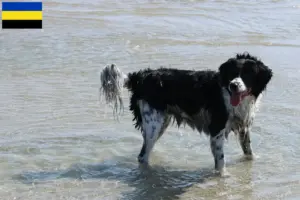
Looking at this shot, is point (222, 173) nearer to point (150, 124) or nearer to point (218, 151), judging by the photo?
point (218, 151)

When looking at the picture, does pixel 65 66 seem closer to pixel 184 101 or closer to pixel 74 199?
pixel 184 101

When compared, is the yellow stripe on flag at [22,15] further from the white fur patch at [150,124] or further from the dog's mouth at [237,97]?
the dog's mouth at [237,97]

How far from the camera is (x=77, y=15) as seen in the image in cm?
1593

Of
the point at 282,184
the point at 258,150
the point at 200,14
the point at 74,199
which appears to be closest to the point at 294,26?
the point at 200,14

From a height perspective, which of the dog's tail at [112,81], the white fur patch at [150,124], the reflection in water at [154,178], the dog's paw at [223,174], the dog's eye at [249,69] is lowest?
the reflection in water at [154,178]

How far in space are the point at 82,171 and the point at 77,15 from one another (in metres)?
10.0

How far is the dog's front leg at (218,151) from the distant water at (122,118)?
5.3 inches

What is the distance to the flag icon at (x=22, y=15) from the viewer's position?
45.5ft

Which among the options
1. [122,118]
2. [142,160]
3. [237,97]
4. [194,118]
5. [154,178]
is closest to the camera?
[237,97]

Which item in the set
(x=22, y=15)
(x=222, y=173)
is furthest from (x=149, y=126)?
(x=22, y=15)

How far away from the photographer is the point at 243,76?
610 cm

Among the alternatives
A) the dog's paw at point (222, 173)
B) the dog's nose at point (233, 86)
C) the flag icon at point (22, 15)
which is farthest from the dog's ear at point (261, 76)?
the flag icon at point (22, 15)

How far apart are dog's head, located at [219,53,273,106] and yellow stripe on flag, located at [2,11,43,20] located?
9.55 meters

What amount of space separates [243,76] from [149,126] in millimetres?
1232
